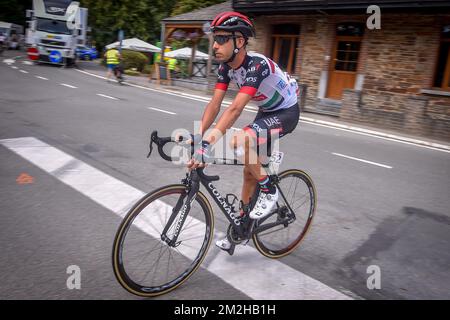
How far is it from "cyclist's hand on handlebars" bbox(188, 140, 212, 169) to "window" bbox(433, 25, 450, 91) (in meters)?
14.3

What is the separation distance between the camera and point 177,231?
296cm

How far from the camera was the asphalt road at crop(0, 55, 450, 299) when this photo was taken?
309 cm

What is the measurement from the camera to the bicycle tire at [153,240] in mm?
2648

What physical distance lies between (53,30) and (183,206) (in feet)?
85.1

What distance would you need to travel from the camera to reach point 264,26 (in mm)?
19609

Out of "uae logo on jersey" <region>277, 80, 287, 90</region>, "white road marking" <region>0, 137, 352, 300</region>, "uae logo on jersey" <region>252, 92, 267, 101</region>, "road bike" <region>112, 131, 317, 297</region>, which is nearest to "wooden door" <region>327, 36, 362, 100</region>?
"white road marking" <region>0, 137, 352, 300</region>

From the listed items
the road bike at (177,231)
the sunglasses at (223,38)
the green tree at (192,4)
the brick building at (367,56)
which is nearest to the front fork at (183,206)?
the road bike at (177,231)

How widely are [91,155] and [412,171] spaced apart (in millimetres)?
5887

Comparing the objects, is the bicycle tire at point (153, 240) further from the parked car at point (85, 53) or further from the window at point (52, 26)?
the parked car at point (85, 53)

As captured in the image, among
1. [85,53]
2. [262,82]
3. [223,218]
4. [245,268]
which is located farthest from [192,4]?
[245,268]

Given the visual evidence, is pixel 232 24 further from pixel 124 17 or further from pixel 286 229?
pixel 124 17

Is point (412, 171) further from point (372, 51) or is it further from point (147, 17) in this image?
point (147, 17)
